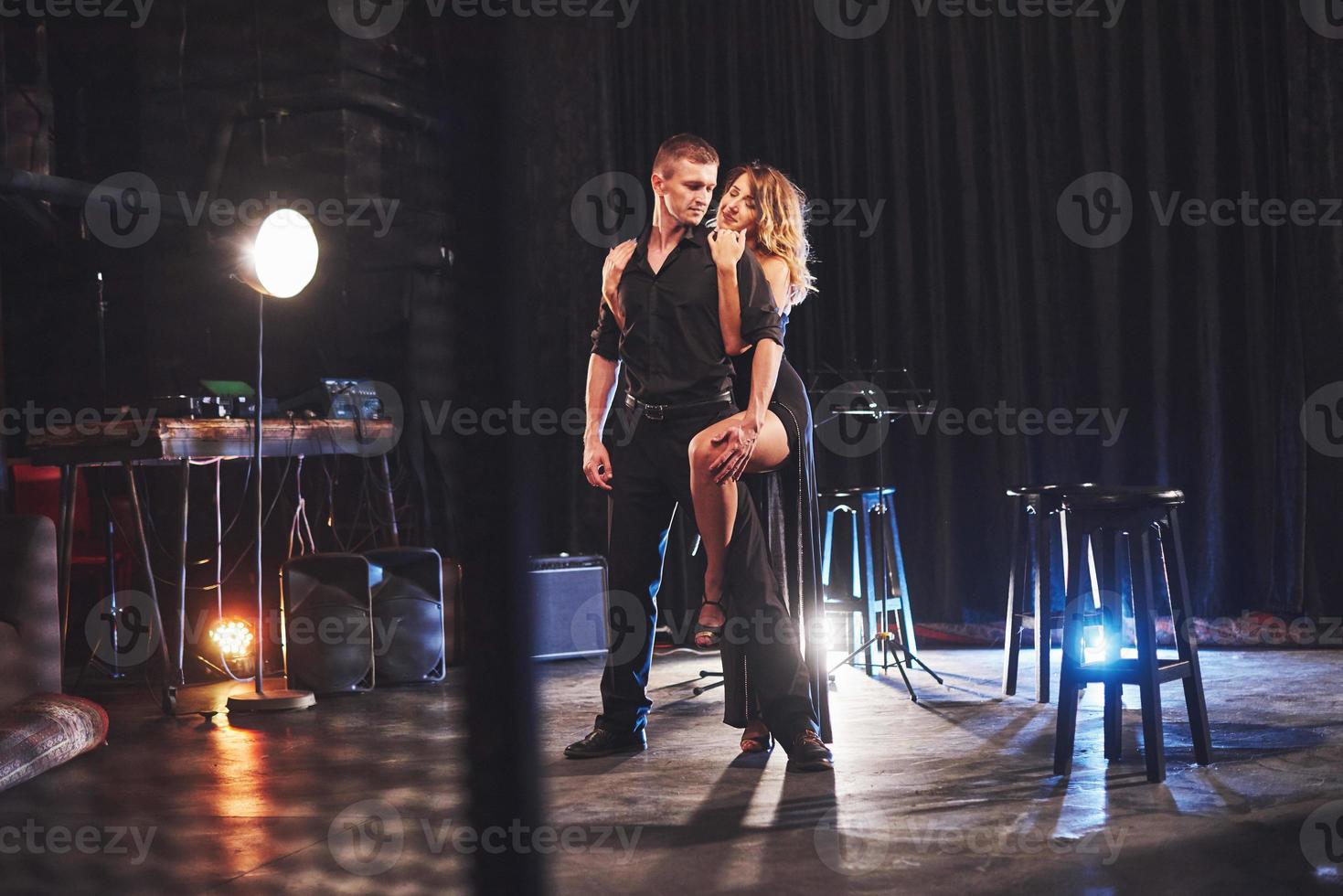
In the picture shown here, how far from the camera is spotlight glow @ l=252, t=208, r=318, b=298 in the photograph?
4.25 m

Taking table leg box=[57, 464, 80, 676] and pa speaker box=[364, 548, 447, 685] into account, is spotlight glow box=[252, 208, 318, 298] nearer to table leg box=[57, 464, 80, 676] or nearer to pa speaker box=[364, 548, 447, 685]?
table leg box=[57, 464, 80, 676]

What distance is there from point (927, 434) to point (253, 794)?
3852 millimetres

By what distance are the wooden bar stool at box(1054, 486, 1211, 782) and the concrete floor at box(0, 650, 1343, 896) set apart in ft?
0.32

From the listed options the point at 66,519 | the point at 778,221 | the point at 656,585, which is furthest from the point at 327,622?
the point at 778,221

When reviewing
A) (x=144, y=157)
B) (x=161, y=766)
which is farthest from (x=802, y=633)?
(x=144, y=157)

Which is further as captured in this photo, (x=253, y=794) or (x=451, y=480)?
(x=253, y=794)

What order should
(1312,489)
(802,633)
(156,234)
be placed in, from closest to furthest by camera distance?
(802,633)
(1312,489)
(156,234)

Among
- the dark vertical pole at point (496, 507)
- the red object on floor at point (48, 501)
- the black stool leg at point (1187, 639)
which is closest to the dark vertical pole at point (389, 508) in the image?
the red object on floor at point (48, 501)

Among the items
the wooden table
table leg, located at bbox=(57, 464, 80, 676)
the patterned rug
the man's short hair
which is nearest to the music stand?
the man's short hair

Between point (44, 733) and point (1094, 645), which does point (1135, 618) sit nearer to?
point (1094, 645)

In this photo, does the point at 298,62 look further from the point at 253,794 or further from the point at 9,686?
the point at 253,794

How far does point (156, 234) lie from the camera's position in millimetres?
6852

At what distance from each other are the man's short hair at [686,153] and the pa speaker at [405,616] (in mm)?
2402

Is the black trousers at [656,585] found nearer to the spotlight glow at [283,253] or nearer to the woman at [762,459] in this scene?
the woman at [762,459]
